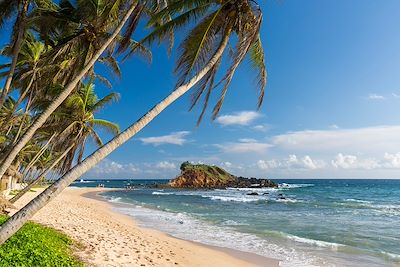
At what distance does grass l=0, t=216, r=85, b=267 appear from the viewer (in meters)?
7.03

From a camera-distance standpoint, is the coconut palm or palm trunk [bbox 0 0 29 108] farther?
the coconut palm

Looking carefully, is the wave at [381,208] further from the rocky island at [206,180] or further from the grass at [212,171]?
the grass at [212,171]

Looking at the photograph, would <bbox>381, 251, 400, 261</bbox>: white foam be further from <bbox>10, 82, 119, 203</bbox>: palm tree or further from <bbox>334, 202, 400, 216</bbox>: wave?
<bbox>334, 202, 400, 216</bbox>: wave

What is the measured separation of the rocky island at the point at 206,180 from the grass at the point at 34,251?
73.4 meters

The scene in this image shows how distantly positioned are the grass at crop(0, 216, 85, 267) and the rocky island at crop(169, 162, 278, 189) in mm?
73357

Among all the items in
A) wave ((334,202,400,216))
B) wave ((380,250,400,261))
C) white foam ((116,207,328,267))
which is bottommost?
wave ((380,250,400,261))

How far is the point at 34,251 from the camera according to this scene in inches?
303

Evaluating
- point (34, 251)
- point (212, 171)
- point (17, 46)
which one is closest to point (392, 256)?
point (34, 251)

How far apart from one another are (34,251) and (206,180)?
250 ft

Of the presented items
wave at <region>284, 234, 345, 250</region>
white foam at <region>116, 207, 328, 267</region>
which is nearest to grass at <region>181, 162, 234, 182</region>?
white foam at <region>116, 207, 328, 267</region>

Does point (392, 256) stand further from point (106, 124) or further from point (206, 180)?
point (206, 180)

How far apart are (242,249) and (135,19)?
9.65 metres

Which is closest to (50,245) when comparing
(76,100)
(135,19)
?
(135,19)

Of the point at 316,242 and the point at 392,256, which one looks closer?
the point at 392,256
